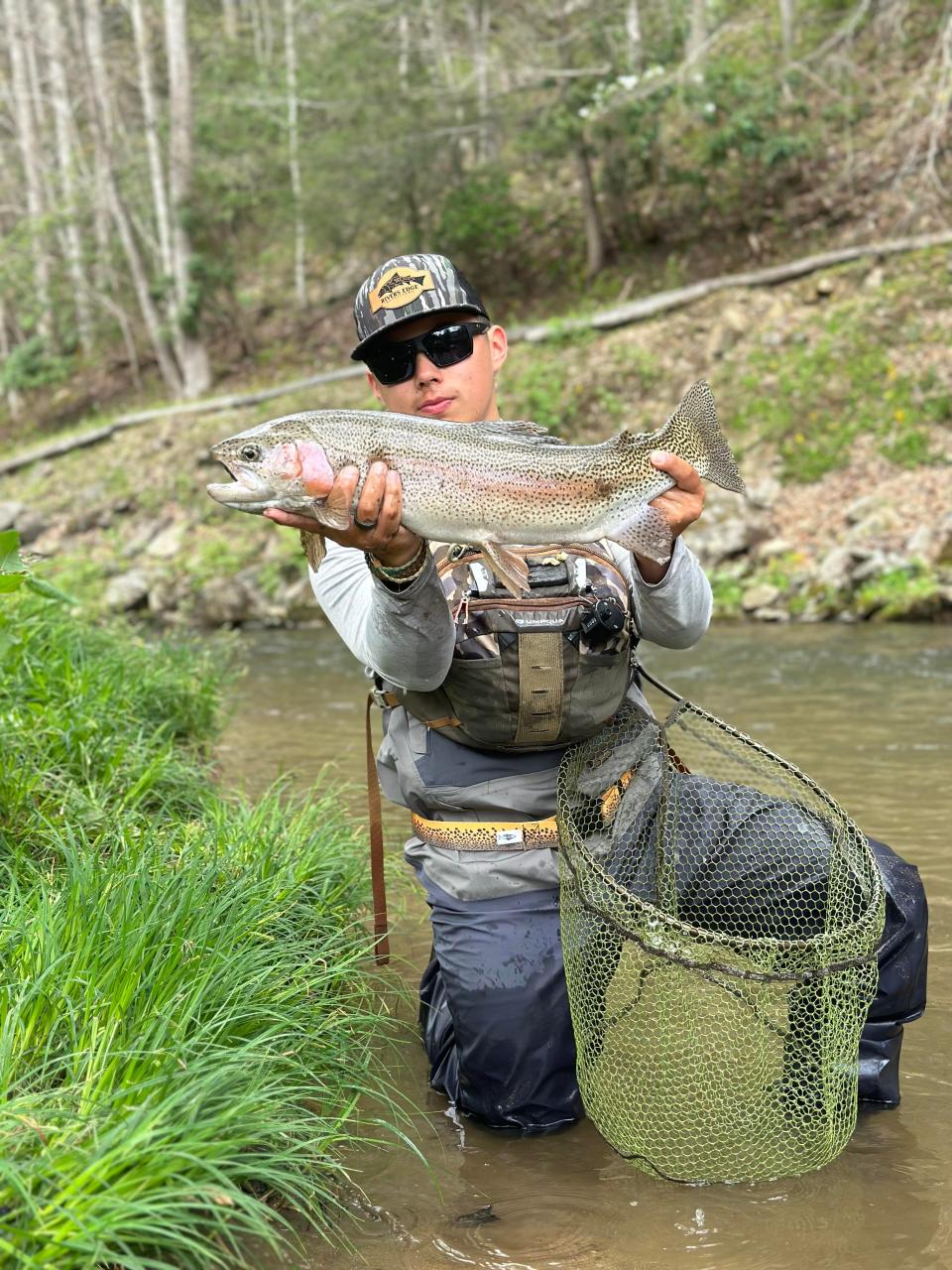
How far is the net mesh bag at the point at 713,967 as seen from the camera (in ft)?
9.67

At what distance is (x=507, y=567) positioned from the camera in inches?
127

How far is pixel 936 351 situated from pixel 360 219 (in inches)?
522

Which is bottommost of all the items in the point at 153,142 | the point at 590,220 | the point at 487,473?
the point at 590,220

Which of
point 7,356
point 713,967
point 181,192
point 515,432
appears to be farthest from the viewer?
point 7,356

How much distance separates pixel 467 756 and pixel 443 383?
47.8 inches

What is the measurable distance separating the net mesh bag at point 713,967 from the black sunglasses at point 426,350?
1.35 metres

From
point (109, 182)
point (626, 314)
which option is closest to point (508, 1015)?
point (626, 314)

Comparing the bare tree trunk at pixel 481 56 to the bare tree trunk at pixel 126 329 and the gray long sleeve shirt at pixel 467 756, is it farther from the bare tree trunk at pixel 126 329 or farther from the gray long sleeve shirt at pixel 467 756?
the gray long sleeve shirt at pixel 467 756

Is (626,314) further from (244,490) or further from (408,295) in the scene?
(244,490)

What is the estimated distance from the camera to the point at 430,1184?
9.78 feet

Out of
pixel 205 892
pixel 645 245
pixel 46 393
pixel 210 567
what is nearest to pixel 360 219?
pixel 645 245

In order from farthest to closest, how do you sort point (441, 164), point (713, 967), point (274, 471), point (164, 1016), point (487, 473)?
point (441, 164) < point (487, 473) < point (274, 471) < point (713, 967) < point (164, 1016)

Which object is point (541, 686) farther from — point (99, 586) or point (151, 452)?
point (151, 452)

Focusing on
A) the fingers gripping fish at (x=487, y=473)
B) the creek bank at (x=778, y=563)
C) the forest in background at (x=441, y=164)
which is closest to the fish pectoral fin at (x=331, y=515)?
the fingers gripping fish at (x=487, y=473)
